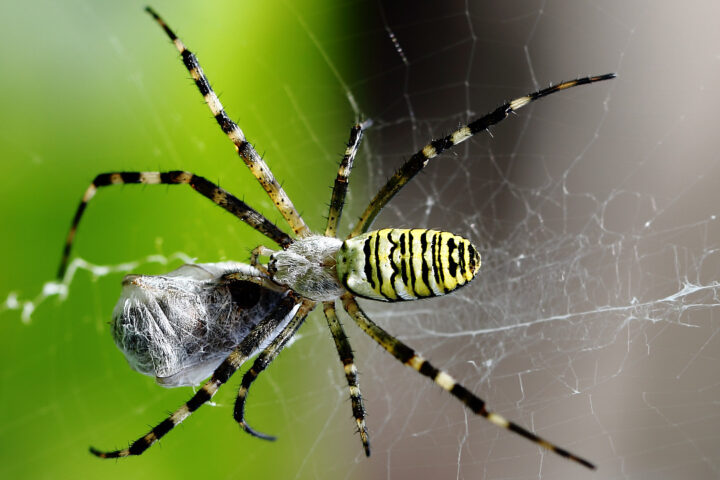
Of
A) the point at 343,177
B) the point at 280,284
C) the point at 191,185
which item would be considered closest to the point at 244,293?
the point at 280,284

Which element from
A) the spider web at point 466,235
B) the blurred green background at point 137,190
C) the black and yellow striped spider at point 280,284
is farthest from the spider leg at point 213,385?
the blurred green background at point 137,190

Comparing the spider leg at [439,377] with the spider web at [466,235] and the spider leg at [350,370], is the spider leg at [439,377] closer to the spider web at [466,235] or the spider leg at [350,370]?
the spider leg at [350,370]

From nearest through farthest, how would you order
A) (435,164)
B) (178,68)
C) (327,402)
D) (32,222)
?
(32,222)
(178,68)
(327,402)
(435,164)

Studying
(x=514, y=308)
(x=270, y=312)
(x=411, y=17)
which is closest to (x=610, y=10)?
(x=411, y=17)

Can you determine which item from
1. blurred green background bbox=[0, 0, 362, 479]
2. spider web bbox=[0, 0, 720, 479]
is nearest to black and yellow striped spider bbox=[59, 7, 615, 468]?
spider web bbox=[0, 0, 720, 479]

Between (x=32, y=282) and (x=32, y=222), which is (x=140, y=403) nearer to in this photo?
(x=32, y=282)
